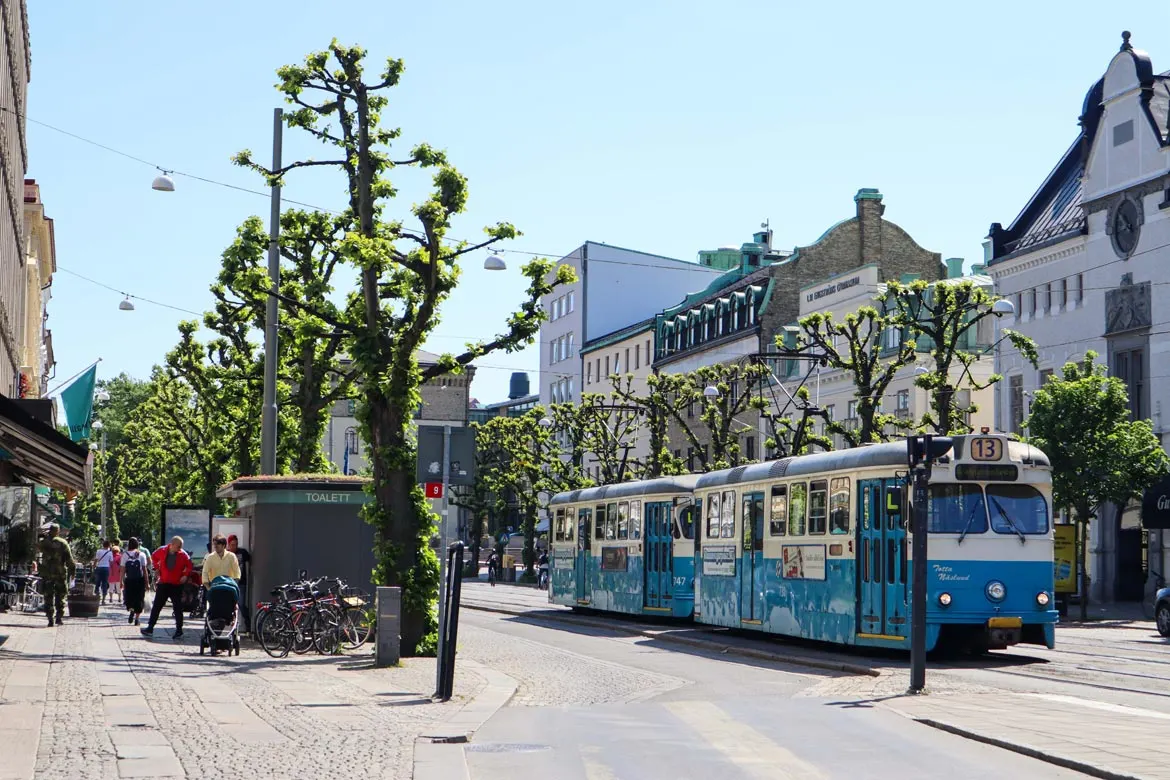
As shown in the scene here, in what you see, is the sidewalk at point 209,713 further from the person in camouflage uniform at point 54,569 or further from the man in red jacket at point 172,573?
the person in camouflage uniform at point 54,569

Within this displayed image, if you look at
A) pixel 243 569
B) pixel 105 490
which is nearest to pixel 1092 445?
pixel 243 569

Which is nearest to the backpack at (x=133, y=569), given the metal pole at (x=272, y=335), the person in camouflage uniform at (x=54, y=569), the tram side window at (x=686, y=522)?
the person in camouflage uniform at (x=54, y=569)

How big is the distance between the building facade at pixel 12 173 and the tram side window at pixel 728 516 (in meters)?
18.6

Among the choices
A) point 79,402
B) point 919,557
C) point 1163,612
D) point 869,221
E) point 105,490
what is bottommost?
point 1163,612

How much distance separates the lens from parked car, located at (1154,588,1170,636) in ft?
104

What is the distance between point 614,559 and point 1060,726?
2407cm

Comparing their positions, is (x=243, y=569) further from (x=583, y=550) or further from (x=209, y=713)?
(x=583, y=550)

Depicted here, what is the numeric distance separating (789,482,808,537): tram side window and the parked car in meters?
9.52

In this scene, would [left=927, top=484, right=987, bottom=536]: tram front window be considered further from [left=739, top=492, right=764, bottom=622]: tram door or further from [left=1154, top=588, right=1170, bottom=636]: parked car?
[left=1154, top=588, right=1170, bottom=636]: parked car

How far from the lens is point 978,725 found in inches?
541

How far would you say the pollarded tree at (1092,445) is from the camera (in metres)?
44.0

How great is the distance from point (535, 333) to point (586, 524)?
1453 cm

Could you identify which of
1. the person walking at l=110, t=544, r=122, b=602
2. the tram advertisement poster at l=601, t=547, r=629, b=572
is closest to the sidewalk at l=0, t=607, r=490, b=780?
the tram advertisement poster at l=601, t=547, r=629, b=572

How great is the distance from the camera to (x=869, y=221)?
80.6m
